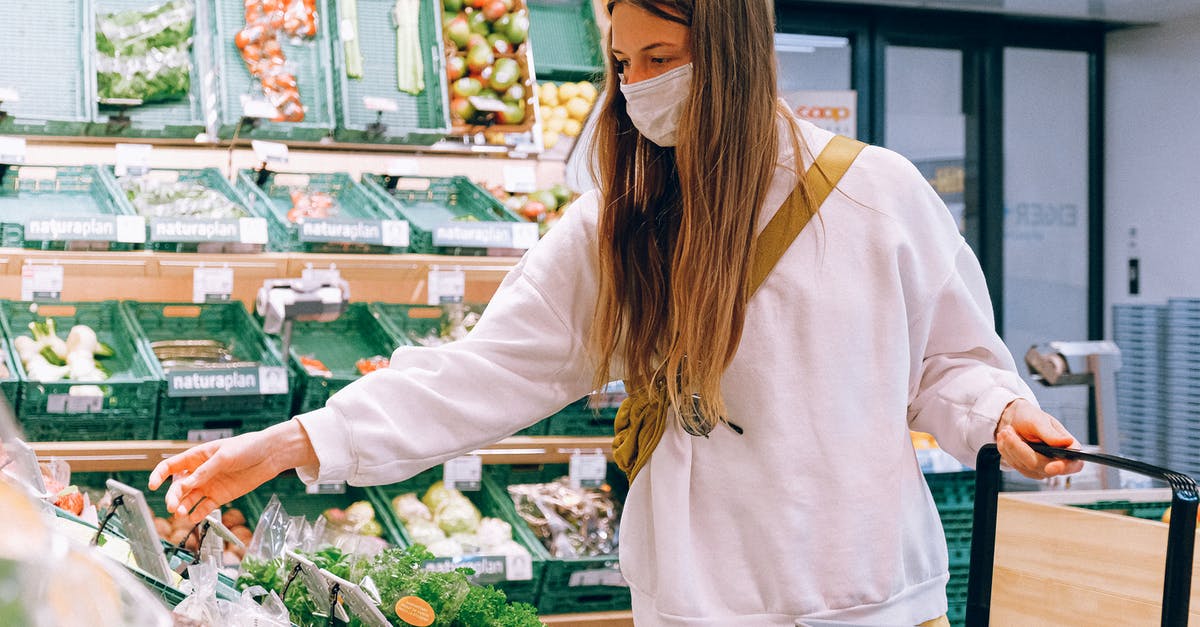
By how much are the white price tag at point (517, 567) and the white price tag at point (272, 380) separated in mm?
801

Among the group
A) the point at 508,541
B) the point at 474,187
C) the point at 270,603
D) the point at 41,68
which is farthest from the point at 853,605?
the point at 41,68

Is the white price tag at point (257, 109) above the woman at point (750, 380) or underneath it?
above

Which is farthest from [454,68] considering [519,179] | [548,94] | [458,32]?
[519,179]

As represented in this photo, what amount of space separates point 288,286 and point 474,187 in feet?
3.01

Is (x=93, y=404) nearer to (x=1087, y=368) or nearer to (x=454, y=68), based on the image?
(x=454, y=68)

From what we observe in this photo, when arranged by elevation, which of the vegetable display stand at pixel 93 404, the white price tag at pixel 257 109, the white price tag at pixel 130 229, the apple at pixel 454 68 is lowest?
the vegetable display stand at pixel 93 404

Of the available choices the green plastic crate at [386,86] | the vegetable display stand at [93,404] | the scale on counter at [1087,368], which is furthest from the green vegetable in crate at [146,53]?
the scale on counter at [1087,368]

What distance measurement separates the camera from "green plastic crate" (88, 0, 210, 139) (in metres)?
3.67

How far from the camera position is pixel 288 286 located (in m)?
3.41

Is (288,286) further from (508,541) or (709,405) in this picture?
Result: (709,405)

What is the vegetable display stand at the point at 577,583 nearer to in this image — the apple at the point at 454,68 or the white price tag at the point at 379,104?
the white price tag at the point at 379,104

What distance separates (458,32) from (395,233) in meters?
0.98

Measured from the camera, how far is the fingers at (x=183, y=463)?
1.37 metres

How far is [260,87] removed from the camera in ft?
12.6
